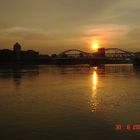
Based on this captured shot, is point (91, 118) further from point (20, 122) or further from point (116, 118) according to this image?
point (20, 122)

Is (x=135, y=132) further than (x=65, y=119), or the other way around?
(x=65, y=119)

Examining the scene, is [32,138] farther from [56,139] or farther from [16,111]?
[16,111]

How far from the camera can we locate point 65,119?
15680mm

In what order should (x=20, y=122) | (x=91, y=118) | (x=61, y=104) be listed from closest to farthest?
1. (x=20, y=122)
2. (x=91, y=118)
3. (x=61, y=104)

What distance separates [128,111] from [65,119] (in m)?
3.83

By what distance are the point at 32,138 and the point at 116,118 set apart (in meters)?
4.94

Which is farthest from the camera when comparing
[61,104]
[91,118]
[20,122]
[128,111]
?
[61,104]

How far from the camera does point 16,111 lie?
17984mm

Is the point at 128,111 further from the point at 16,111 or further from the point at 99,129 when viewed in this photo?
the point at 16,111

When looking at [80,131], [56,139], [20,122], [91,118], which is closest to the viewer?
[56,139]

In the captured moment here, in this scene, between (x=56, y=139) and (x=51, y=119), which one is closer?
(x=56, y=139)

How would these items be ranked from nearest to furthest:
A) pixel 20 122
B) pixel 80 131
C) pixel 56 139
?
pixel 56 139, pixel 80 131, pixel 20 122

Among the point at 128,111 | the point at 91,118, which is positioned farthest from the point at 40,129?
the point at 128,111

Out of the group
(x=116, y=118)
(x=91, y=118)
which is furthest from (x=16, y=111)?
(x=116, y=118)
